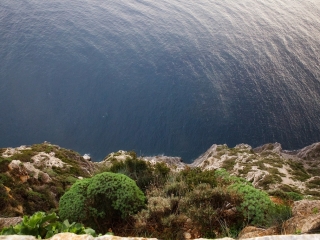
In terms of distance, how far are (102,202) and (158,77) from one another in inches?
2468

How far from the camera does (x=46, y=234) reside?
25.3 ft

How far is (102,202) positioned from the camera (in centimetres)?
1480

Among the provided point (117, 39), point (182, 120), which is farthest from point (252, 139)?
point (117, 39)

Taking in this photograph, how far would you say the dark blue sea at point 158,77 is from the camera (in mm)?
65875

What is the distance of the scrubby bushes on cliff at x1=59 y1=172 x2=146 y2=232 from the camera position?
14.3m

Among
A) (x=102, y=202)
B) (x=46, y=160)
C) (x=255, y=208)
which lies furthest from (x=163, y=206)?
(x=46, y=160)

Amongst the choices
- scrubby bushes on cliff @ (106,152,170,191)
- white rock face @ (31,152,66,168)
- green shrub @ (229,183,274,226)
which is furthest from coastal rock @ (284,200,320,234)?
white rock face @ (31,152,66,168)

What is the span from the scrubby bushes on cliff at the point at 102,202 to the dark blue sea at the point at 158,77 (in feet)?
161

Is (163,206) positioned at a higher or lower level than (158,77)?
higher

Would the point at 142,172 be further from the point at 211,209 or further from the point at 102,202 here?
the point at 211,209

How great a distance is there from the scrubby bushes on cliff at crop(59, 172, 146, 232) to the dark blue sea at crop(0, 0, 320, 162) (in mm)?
49022

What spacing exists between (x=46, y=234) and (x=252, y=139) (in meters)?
62.1

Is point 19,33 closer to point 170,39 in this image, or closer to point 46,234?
point 170,39

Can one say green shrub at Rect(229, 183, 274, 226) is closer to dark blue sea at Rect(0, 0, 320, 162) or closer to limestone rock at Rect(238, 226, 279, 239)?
limestone rock at Rect(238, 226, 279, 239)
